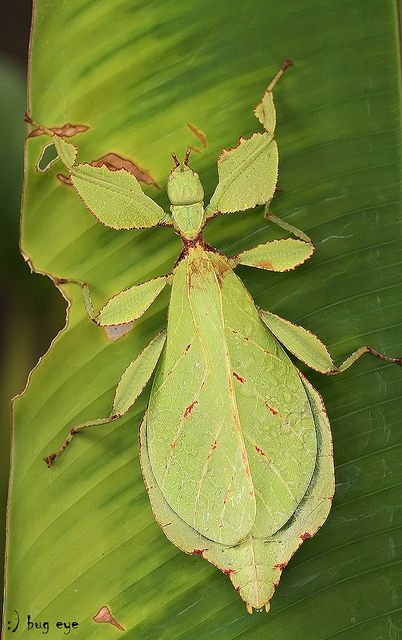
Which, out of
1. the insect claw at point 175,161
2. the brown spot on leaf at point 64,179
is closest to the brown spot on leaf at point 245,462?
the insect claw at point 175,161

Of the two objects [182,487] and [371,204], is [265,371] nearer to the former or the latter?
[182,487]

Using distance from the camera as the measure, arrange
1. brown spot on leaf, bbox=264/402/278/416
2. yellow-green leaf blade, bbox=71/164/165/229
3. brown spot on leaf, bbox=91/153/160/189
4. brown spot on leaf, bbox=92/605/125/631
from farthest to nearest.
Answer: brown spot on leaf, bbox=91/153/160/189 < yellow-green leaf blade, bbox=71/164/165/229 < brown spot on leaf, bbox=92/605/125/631 < brown spot on leaf, bbox=264/402/278/416

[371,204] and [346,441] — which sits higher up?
[371,204]

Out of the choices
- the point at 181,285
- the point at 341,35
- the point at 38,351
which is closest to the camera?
the point at 181,285

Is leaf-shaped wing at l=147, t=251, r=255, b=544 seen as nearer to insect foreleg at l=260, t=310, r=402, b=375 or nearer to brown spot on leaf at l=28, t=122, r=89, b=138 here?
insect foreleg at l=260, t=310, r=402, b=375

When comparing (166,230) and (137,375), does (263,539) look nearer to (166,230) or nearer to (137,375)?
(137,375)

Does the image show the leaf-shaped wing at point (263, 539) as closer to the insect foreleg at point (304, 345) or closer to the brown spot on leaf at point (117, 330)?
the insect foreleg at point (304, 345)

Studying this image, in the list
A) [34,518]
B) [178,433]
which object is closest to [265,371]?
[178,433]

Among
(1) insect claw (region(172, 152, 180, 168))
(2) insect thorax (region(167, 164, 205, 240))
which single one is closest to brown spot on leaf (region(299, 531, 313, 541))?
(2) insect thorax (region(167, 164, 205, 240))
